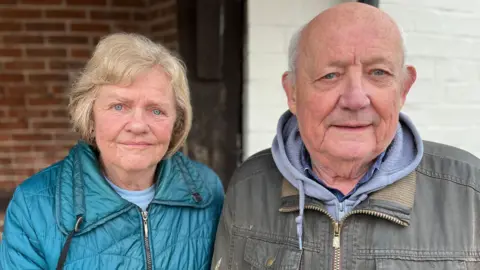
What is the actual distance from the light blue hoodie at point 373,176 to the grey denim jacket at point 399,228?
22mm

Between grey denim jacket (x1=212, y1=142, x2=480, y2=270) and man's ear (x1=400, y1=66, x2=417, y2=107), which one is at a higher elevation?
man's ear (x1=400, y1=66, x2=417, y2=107)

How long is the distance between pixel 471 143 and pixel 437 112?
282mm

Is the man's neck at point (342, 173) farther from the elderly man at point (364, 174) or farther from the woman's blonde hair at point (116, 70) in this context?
the woman's blonde hair at point (116, 70)

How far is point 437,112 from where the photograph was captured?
7.98ft

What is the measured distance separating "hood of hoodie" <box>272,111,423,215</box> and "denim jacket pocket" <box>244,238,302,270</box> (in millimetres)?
165

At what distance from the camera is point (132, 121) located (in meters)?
1.51

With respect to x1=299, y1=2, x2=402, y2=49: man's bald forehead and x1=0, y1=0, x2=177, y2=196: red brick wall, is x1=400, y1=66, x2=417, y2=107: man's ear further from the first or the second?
x1=0, y1=0, x2=177, y2=196: red brick wall

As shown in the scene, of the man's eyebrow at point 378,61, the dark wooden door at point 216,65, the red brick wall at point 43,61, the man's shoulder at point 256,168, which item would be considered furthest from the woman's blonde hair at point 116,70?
the red brick wall at point 43,61

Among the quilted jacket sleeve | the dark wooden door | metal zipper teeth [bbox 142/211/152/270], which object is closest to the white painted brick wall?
the dark wooden door

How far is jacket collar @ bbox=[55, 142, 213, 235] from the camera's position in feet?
4.81

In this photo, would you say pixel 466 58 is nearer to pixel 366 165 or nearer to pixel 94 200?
pixel 366 165

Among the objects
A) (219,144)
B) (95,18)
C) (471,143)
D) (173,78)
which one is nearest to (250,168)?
(173,78)

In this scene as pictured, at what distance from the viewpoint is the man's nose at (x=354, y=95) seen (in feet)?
4.21

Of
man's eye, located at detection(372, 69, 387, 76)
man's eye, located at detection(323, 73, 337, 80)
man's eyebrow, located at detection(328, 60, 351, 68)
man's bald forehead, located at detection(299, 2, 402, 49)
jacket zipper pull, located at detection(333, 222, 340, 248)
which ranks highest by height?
man's bald forehead, located at detection(299, 2, 402, 49)
